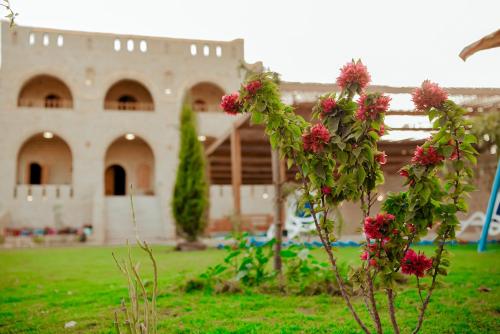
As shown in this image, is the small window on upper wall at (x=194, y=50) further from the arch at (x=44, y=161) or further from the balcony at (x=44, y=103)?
the arch at (x=44, y=161)

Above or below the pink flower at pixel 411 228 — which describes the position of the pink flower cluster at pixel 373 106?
above

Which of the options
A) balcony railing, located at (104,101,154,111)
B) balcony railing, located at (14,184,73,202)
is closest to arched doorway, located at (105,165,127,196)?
balcony railing, located at (104,101,154,111)

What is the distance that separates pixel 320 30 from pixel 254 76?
1899 millimetres

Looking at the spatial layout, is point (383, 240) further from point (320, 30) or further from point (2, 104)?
point (2, 104)

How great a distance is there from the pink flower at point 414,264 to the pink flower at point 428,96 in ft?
2.41

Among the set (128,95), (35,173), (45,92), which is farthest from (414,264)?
(45,92)

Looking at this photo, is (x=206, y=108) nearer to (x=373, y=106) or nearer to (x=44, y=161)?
(x=44, y=161)

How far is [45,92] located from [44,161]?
12.8ft

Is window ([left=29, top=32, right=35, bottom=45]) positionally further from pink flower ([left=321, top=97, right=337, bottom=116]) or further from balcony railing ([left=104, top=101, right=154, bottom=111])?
pink flower ([left=321, top=97, right=337, bottom=116])

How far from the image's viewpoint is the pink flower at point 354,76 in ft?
8.11

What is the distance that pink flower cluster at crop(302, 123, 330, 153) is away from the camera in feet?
7.85

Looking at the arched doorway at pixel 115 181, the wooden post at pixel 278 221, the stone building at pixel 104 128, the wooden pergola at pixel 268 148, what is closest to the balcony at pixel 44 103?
the stone building at pixel 104 128

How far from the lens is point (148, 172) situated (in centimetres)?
2727

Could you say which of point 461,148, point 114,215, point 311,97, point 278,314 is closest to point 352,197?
point 461,148
